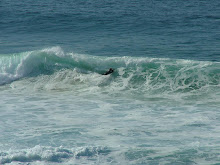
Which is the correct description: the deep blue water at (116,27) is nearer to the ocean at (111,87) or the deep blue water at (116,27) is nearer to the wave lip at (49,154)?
the ocean at (111,87)

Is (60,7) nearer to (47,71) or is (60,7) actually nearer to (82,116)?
(47,71)

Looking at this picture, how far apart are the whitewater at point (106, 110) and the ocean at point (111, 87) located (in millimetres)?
23

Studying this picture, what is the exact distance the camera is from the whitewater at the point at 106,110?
24.0 ft

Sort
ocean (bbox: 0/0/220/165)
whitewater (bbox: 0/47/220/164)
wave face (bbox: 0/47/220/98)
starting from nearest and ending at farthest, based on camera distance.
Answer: whitewater (bbox: 0/47/220/164) → ocean (bbox: 0/0/220/165) → wave face (bbox: 0/47/220/98)

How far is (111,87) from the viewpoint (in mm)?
12891

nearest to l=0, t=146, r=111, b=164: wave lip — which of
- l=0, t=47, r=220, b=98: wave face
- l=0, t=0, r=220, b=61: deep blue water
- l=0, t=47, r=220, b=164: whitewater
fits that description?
l=0, t=47, r=220, b=164: whitewater

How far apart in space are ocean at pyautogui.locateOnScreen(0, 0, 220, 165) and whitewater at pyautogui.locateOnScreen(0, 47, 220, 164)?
23 mm

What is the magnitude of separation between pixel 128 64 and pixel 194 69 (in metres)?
2.27

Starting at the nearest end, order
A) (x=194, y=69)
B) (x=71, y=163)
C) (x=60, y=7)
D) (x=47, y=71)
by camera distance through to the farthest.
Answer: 1. (x=71, y=163)
2. (x=194, y=69)
3. (x=47, y=71)
4. (x=60, y=7)

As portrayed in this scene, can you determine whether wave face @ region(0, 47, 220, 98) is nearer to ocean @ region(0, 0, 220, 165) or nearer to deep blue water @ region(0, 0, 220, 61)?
ocean @ region(0, 0, 220, 165)

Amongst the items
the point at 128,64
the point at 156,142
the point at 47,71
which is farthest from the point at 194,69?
the point at 156,142

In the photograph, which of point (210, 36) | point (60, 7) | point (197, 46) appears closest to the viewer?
point (197, 46)

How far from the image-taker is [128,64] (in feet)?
47.1

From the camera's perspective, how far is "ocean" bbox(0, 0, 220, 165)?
7492 millimetres
